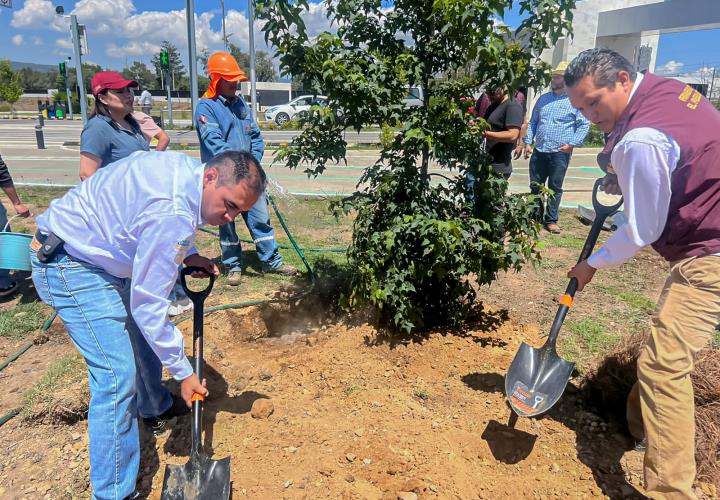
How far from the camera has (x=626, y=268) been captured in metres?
5.21

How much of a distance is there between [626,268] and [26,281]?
585cm

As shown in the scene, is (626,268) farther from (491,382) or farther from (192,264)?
(192,264)

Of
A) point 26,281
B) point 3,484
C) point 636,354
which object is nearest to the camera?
point 3,484

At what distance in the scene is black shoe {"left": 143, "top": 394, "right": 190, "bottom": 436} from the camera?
2814mm

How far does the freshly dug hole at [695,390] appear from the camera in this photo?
2510mm

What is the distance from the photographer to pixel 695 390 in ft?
8.75

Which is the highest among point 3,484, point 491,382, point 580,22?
point 580,22

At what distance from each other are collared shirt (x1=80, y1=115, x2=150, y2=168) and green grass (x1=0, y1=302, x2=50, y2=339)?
1469 mm

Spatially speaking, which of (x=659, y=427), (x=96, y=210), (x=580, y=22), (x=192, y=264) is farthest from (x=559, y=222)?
(x=580, y=22)

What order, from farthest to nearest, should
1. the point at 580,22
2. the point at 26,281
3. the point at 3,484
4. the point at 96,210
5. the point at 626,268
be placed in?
the point at 580,22
the point at 626,268
the point at 26,281
the point at 3,484
the point at 96,210

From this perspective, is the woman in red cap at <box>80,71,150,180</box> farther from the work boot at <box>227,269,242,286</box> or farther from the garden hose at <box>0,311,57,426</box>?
the work boot at <box>227,269,242,286</box>

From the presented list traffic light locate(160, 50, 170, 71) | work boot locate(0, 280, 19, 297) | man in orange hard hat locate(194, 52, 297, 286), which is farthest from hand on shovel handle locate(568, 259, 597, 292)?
traffic light locate(160, 50, 170, 71)

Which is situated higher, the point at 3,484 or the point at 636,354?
the point at 636,354

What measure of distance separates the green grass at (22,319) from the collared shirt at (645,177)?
410 cm
